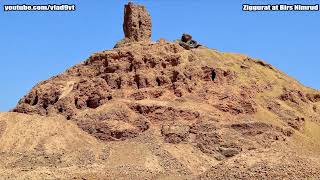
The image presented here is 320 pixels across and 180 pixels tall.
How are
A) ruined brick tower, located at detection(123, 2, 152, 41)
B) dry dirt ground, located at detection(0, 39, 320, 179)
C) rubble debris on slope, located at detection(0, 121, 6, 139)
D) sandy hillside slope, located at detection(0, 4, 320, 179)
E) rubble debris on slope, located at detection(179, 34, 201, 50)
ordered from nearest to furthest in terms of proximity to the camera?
1. dry dirt ground, located at detection(0, 39, 320, 179)
2. sandy hillside slope, located at detection(0, 4, 320, 179)
3. rubble debris on slope, located at detection(0, 121, 6, 139)
4. ruined brick tower, located at detection(123, 2, 152, 41)
5. rubble debris on slope, located at detection(179, 34, 201, 50)

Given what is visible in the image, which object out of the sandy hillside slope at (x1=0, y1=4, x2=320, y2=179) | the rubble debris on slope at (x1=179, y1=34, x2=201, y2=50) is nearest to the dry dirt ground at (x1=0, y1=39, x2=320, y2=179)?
the sandy hillside slope at (x1=0, y1=4, x2=320, y2=179)

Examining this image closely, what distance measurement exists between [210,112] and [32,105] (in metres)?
21.9

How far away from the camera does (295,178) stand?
53250mm

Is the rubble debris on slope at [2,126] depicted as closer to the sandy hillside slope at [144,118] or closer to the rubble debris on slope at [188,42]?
the sandy hillside slope at [144,118]

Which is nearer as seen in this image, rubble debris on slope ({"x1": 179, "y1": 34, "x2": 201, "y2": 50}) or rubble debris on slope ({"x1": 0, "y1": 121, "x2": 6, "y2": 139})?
rubble debris on slope ({"x1": 0, "y1": 121, "x2": 6, "y2": 139})

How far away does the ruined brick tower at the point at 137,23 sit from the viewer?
98.6 m

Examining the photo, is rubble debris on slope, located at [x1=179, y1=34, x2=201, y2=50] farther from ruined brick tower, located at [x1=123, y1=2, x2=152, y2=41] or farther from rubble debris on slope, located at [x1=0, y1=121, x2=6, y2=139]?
rubble debris on slope, located at [x1=0, y1=121, x2=6, y2=139]

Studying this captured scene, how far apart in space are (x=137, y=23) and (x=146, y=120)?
21180 millimetres

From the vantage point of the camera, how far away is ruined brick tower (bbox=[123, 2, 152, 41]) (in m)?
98.6

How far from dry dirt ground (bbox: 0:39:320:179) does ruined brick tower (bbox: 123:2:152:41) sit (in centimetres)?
535

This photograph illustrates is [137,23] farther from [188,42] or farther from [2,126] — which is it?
[2,126]

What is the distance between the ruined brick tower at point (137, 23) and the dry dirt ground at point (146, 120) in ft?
17.5

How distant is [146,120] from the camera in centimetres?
8131

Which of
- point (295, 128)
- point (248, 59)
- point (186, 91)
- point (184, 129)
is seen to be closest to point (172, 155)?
point (184, 129)
